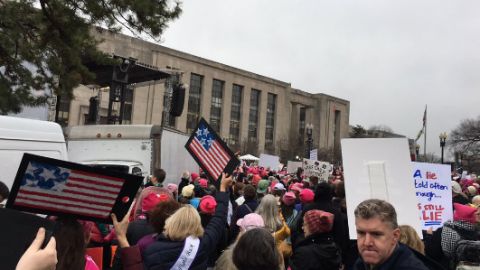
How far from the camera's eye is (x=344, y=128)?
4493 inches

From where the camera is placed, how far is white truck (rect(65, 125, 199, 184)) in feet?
41.3

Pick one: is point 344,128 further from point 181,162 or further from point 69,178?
point 69,178

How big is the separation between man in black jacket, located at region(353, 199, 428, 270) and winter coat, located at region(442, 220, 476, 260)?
2.20 metres

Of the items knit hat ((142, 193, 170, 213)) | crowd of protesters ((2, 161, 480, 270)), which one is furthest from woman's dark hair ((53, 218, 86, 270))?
knit hat ((142, 193, 170, 213))

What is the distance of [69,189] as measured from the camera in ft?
9.36

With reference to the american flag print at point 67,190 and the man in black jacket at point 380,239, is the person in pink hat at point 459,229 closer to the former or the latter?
the man in black jacket at point 380,239

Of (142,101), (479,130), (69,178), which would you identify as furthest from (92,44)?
(479,130)

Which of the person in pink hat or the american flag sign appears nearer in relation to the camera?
the person in pink hat

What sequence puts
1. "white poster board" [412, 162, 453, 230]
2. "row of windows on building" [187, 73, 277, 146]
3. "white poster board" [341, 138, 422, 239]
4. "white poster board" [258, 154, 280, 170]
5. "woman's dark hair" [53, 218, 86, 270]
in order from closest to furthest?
"woman's dark hair" [53, 218, 86, 270] → "white poster board" [341, 138, 422, 239] → "white poster board" [412, 162, 453, 230] → "white poster board" [258, 154, 280, 170] → "row of windows on building" [187, 73, 277, 146]

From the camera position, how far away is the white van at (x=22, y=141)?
532 centimetres

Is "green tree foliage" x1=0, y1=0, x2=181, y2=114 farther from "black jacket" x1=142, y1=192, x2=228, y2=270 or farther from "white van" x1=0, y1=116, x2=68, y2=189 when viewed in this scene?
"black jacket" x1=142, y1=192, x2=228, y2=270

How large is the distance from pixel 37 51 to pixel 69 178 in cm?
942

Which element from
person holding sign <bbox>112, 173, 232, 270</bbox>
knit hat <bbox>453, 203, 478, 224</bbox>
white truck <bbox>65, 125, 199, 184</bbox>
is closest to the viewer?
person holding sign <bbox>112, 173, 232, 270</bbox>

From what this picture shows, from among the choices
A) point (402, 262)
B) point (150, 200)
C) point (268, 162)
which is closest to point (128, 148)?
point (150, 200)
